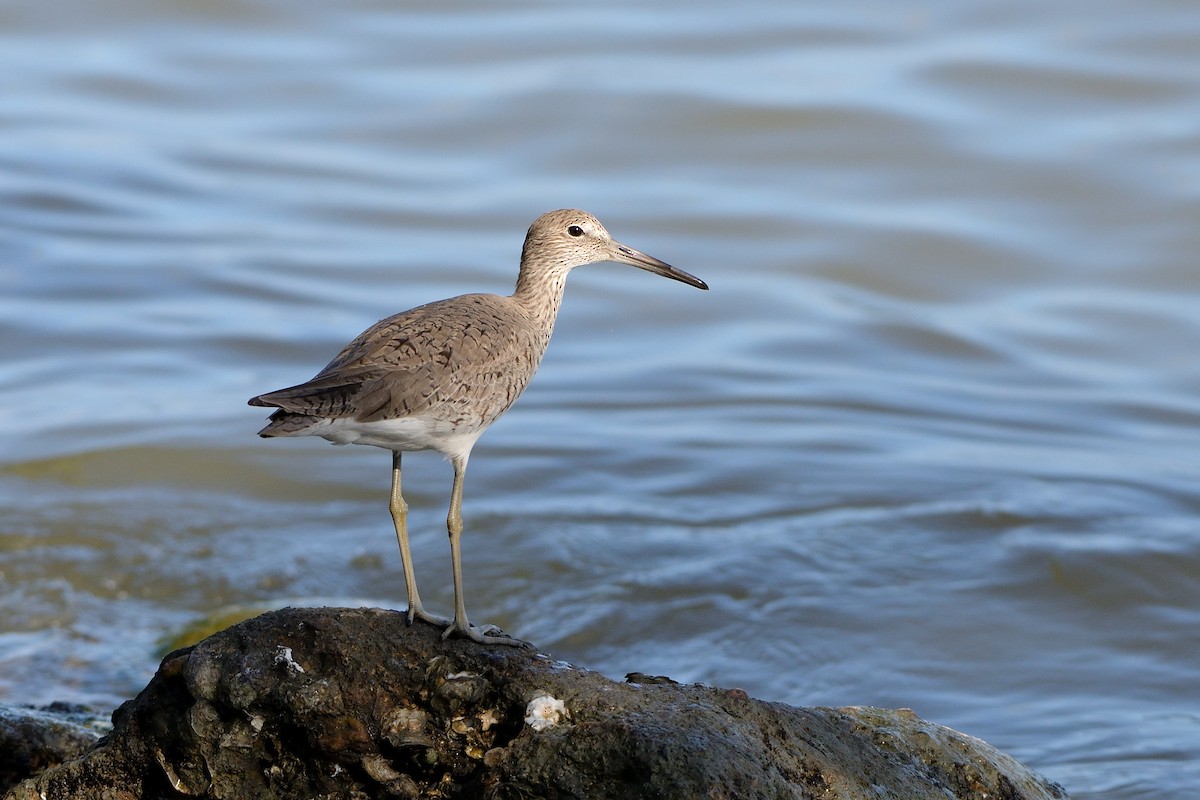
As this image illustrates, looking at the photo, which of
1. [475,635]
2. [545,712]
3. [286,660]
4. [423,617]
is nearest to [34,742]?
[286,660]

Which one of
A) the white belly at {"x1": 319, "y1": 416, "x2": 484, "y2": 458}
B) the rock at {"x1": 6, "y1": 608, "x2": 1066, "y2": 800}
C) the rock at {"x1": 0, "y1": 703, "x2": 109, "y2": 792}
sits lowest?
the rock at {"x1": 0, "y1": 703, "x2": 109, "y2": 792}

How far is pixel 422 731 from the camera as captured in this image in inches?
163

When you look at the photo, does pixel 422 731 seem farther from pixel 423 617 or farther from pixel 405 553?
pixel 405 553

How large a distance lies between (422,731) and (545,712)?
38 centimetres

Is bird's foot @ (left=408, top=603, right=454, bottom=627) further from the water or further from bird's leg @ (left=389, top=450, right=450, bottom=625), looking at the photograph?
the water

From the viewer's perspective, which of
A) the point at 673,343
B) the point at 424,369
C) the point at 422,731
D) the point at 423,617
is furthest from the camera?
the point at 673,343

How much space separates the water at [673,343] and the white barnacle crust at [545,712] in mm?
3357

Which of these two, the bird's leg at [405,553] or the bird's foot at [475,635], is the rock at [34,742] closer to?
the bird's leg at [405,553]

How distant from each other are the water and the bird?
280 centimetres

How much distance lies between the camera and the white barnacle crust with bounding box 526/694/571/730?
158 inches

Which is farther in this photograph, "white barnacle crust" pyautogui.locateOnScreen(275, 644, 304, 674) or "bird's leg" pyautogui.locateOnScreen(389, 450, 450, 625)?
"bird's leg" pyautogui.locateOnScreen(389, 450, 450, 625)

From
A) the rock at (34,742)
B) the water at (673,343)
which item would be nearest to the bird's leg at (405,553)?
the rock at (34,742)

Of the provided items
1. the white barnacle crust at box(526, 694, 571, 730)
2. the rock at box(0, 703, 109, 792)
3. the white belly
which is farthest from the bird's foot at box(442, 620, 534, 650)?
the rock at box(0, 703, 109, 792)

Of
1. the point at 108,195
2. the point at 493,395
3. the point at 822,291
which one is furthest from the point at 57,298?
the point at 493,395
